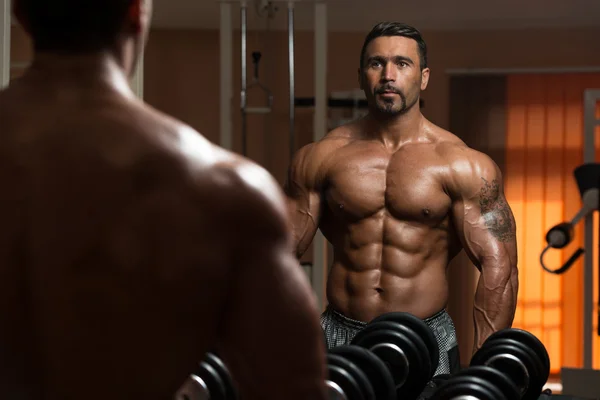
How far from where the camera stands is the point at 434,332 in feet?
8.86

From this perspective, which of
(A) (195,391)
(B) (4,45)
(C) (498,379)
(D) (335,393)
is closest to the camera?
(D) (335,393)

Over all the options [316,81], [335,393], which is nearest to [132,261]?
[335,393]

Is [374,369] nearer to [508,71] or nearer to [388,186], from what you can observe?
[388,186]

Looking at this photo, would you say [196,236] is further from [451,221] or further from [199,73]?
[199,73]

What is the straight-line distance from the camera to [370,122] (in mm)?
2895

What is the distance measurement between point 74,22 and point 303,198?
2019 mm

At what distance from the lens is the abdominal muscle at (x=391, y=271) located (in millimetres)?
2756

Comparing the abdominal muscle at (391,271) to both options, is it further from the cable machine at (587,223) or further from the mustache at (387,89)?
the cable machine at (587,223)

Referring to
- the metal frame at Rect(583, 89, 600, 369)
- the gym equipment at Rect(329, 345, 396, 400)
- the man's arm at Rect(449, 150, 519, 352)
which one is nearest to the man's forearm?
the man's arm at Rect(449, 150, 519, 352)

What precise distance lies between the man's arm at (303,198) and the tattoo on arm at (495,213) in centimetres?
47

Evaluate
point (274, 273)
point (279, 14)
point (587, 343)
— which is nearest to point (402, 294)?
point (274, 273)

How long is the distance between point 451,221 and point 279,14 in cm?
305

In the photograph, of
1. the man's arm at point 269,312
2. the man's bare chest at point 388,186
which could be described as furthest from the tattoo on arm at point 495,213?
the man's arm at point 269,312

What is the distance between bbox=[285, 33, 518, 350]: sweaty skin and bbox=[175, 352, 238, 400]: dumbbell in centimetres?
→ 104
